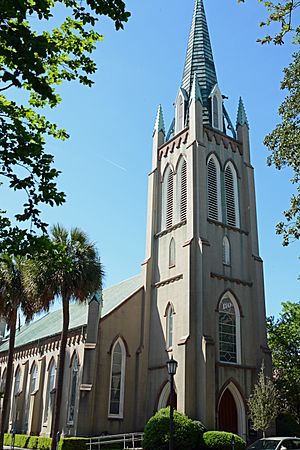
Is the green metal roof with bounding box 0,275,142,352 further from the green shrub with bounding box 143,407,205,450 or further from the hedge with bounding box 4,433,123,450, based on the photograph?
the green shrub with bounding box 143,407,205,450

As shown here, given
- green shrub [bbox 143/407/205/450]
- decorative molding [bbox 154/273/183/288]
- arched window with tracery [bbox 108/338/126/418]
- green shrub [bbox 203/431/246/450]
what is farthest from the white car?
decorative molding [bbox 154/273/183/288]

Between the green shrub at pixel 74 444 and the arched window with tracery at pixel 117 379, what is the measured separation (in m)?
2.88

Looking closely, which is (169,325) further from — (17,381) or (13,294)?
(17,381)

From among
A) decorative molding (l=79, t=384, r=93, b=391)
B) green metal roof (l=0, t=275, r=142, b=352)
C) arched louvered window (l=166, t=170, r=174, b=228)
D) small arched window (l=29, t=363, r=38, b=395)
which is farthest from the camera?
small arched window (l=29, t=363, r=38, b=395)

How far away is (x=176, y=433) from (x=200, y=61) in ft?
85.3

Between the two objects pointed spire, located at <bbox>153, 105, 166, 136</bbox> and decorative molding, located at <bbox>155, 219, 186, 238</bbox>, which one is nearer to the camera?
decorative molding, located at <bbox>155, 219, 186, 238</bbox>

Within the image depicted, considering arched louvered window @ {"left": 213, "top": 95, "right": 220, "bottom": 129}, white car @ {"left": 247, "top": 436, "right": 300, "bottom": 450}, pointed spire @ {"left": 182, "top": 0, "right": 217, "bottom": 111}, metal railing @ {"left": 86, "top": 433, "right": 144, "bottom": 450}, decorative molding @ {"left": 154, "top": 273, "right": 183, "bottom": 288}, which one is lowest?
metal railing @ {"left": 86, "top": 433, "right": 144, "bottom": 450}

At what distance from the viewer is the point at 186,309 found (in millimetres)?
26469

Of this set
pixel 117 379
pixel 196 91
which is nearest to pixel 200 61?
pixel 196 91

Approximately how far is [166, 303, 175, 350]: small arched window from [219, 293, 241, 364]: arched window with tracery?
2705 mm

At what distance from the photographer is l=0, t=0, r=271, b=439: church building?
25.9 meters

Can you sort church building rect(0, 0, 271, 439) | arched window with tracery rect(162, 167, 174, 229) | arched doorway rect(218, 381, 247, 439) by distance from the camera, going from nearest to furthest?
arched doorway rect(218, 381, 247, 439)
church building rect(0, 0, 271, 439)
arched window with tracery rect(162, 167, 174, 229)

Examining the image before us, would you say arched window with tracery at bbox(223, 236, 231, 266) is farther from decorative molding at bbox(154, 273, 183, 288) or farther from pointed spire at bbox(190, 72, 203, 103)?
pointed spire at bbox(190, 72, 203, 103)

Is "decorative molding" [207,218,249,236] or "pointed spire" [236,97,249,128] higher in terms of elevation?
"pointed spire" [236,97,249,128]
